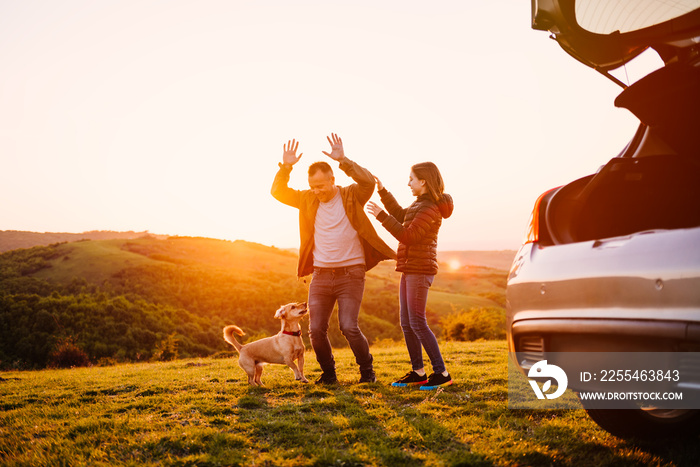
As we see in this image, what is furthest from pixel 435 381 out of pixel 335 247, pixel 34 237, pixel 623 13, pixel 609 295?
pixel 34 237

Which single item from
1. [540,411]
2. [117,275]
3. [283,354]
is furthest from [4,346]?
[540,411]

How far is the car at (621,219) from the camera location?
248cm

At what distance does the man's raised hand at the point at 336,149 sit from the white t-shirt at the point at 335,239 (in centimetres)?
58

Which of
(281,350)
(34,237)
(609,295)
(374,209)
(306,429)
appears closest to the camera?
(609,295)

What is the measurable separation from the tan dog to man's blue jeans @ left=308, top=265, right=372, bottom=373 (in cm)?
57

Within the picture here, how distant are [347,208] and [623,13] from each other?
11.1ft

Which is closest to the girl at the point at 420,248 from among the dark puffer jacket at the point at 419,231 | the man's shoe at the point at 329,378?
the dark puffer jacket at the point at 419,231

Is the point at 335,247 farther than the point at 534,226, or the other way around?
the point at 335,247

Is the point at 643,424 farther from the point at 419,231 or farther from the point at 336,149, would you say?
the point at 336,149

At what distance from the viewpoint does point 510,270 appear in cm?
340

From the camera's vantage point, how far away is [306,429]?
13.3 feet

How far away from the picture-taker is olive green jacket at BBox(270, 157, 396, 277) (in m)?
5.86

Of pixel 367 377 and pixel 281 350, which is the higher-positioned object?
pixel 281 350

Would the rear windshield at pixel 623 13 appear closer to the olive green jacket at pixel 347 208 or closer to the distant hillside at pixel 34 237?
the olive green jacket at pixel 347 208
